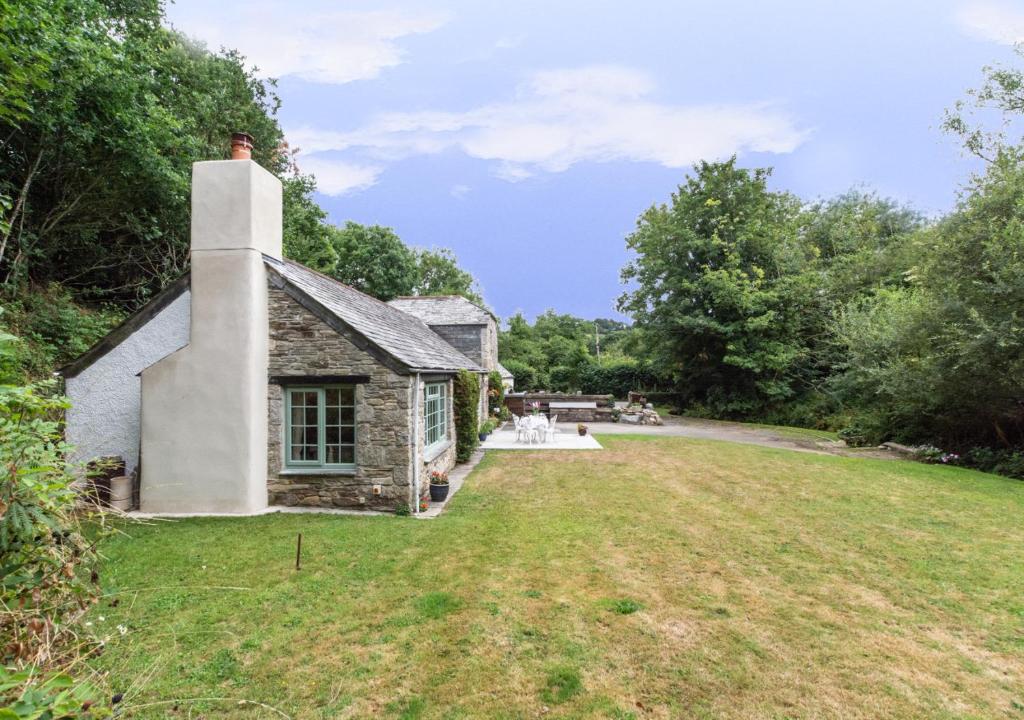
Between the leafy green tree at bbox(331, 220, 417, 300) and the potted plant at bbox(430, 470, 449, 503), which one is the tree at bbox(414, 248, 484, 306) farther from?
the potted plant at bbox(430, 470, 449, 503)

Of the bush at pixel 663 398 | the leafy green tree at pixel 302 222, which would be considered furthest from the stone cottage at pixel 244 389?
the bush at pixel 663 398

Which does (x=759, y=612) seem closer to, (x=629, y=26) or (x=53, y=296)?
(x=53, y=296)

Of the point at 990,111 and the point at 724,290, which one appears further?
the point at 724,290

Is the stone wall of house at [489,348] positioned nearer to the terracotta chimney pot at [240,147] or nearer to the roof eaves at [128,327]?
the terracotta chimney pot at [240,147]

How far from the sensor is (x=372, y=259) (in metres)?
33.7

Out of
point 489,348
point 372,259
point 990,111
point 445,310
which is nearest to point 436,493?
point 489,348

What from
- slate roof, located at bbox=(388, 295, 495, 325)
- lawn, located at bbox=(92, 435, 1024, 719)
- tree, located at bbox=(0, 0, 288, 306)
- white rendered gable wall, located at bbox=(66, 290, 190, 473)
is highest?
tree, located at bbox=(0, 0, 288, 306)

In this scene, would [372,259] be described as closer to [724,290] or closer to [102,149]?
[102,149]

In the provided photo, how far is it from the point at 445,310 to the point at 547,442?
7.85 metres

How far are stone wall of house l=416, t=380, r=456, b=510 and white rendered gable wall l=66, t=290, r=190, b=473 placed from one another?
4673 millimetres

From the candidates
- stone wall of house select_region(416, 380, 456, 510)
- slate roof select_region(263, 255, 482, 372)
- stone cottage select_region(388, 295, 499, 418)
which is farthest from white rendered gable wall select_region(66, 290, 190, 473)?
stone cottage select_region(388, 295, 499, 418)

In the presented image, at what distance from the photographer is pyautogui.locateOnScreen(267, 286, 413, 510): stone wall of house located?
8.30 metres

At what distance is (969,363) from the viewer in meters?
12.4

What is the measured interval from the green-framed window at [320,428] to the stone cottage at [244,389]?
0.02m
